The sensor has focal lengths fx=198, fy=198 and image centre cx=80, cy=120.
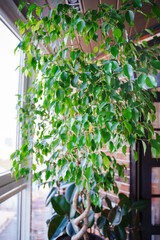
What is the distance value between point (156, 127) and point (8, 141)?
1.44m

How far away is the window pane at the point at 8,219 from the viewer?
4.75ft

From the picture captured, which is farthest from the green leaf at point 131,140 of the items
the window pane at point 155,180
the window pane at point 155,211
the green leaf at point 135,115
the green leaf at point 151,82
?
the window pane at point 155,211

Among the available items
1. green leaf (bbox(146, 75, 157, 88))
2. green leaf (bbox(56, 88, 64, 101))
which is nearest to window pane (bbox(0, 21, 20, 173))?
green leaf (bbox(56, 88, 64, 101))

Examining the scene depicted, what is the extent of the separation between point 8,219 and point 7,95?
3.17 feet

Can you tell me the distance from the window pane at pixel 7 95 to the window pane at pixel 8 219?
0.99 feet

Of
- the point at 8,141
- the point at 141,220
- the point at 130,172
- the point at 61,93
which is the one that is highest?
the point at 61,93

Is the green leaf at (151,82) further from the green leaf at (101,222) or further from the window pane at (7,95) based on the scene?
the green leaf at (101,222)

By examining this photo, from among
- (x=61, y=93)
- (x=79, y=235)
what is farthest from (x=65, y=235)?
(x=61, y=93)

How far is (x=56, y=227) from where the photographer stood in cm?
144

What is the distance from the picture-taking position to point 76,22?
862 millimetres

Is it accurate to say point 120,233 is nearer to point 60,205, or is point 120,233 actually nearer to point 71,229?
point 71,229

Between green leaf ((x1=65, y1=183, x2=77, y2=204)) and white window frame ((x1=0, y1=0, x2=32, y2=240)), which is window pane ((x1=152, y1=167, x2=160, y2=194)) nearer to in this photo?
green leaf ((x1=65, y1=183, x2=77, y2=204))

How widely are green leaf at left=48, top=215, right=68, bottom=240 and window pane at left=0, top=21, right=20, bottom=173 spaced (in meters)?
0.53

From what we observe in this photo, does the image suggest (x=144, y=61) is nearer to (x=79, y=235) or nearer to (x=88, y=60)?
(x=88, y=60)
